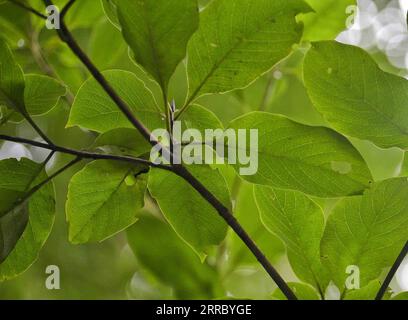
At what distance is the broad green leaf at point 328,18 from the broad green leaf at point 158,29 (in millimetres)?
465

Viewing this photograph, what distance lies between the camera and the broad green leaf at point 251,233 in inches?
46.8

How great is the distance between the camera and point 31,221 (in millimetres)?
811

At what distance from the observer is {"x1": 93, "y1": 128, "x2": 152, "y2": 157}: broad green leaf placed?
2.46 ft

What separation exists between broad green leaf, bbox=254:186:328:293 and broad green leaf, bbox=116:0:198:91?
0.74 ft

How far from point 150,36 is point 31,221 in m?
0.29

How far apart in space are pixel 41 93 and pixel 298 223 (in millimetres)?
374

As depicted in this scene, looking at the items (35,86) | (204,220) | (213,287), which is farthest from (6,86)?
(213,287)

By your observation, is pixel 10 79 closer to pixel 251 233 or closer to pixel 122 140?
pixel 122 140

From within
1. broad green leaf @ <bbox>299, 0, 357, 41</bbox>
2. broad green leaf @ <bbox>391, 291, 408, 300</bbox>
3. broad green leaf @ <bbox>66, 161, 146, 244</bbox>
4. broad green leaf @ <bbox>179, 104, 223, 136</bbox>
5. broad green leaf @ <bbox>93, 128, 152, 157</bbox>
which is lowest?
broad green leaf @ <bbox>391, 291, 408, 300</bbox>

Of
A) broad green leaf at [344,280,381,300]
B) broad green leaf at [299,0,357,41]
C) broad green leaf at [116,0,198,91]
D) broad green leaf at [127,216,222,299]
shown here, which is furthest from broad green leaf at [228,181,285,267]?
broad green leaf at [116,0,198,91]

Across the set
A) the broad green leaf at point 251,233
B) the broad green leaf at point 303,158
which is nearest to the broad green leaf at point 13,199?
the broad green leaf at point 303,158

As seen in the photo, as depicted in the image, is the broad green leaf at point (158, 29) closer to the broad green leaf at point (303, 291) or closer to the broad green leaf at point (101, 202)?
the broad green leaf at point (101, 202)

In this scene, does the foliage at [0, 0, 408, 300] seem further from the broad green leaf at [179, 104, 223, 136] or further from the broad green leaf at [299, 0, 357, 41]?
the broad green leaf at [299, 0, 357, 41]
